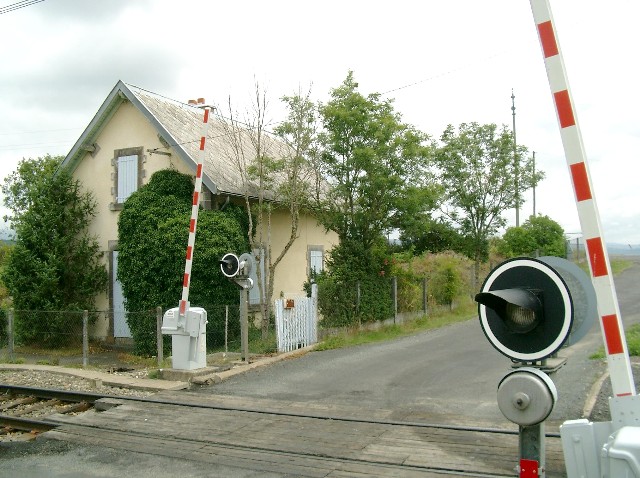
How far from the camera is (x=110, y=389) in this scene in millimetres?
11117

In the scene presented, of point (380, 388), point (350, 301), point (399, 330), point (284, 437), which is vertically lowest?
point (284, 437)

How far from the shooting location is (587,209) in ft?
9.86

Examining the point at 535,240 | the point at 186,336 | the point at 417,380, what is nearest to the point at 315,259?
the point at 186,336

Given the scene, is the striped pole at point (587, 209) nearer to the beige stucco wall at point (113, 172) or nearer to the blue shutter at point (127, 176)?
the beige stucco wall at point (113, 172)

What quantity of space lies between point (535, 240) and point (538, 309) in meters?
26.7

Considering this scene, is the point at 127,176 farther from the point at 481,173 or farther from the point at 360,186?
the point at 481,173

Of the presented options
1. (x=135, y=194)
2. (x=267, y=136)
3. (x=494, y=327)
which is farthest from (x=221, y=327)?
(x=494, y=327)

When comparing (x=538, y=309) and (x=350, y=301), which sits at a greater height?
(x=350, y=301)

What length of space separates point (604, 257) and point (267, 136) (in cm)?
1990

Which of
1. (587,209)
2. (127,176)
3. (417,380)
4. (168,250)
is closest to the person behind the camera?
(587,209)

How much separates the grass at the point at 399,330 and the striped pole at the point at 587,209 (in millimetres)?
12341

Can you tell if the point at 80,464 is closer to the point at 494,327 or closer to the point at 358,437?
the point at 358,437

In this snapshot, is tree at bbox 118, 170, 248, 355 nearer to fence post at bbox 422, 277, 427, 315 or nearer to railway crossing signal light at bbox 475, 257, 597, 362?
fence post at bbox 422, 277, 427, 315

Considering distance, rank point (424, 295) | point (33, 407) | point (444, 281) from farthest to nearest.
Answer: point (444, 281)
point (424, 295)
point (33, 407)
